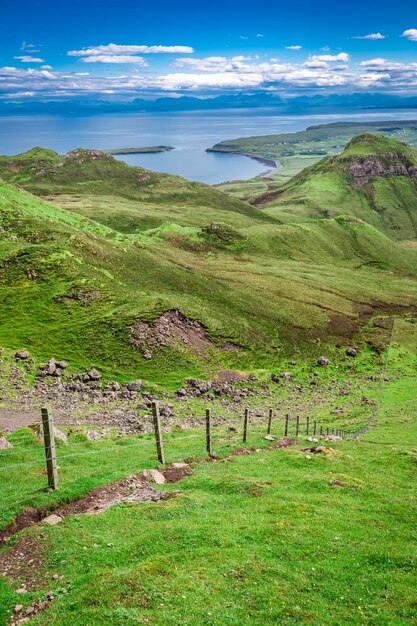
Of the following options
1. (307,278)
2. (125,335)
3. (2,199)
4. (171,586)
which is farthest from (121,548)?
(307,278)

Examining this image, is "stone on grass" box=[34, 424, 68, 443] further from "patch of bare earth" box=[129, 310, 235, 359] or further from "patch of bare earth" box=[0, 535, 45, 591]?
"patch of bare earth" box=[129, 310, 235, 359]

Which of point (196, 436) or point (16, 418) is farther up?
point (16, 418)

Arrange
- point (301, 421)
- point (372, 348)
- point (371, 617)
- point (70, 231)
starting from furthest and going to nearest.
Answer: point (372, 348) → point (70, 231) → point (301, 421) → point (371, 617)

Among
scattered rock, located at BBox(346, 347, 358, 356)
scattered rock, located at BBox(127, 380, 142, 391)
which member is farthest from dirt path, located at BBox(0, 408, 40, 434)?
scattered rock, located at BBox(346, 347, 358, 356)

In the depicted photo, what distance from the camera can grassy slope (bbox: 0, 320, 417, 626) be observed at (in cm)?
1405

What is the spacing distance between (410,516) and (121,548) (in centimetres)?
1454

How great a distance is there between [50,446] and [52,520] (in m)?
3.44

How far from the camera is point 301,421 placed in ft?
196

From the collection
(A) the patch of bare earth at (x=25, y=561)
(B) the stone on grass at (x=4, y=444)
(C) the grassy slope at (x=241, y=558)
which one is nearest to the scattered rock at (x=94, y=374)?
(B) the stone on grass at (x=4, y=444)

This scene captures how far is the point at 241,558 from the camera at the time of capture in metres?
16.9

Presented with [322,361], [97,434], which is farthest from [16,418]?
[322,361]

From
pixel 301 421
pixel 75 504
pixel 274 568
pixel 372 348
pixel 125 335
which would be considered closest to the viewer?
pixel 274 568

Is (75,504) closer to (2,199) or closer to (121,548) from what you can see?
(121,548)

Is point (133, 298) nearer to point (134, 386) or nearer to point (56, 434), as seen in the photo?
point (134, 386)
